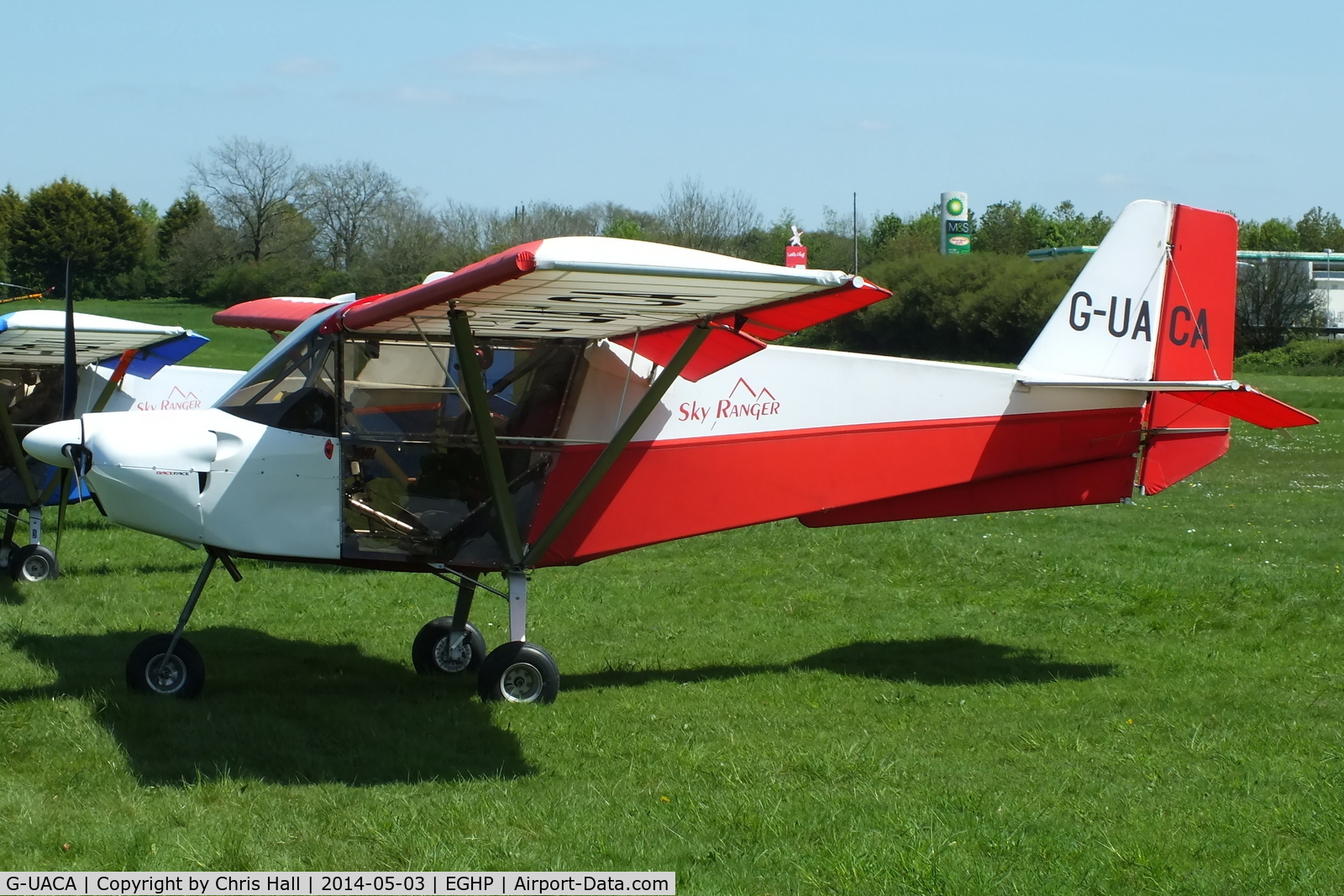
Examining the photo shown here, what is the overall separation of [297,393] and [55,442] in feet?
4.46

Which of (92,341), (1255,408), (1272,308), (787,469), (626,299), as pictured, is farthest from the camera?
(1272,308)

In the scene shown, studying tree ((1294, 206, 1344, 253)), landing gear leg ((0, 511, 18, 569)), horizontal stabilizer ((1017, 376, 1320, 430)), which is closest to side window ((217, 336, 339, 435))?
horizontal stabilizer ((1017, 376, 1320, 430))

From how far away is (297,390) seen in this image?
709 centimetres

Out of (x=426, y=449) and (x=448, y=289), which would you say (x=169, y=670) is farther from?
(x=448, y=289)

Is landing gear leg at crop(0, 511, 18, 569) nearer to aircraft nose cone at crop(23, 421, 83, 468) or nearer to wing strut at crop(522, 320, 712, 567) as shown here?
aircraft nose cone at crop(23, 421, 83, 468)

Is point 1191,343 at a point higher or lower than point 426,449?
higher

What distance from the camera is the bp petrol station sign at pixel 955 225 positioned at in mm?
47594

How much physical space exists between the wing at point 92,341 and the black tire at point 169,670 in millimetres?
5405

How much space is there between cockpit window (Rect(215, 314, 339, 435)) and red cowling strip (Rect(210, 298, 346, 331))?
13.4ft

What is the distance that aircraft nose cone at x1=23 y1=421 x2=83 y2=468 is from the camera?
22.3ft

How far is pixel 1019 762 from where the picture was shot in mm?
6258

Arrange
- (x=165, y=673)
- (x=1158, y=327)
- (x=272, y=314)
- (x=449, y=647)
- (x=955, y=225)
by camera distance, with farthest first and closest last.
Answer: (x=955, y=225) < (x=272, y=314) < (x=1158, y=327) < (x=449, y=647) < (x=165, y=673)
